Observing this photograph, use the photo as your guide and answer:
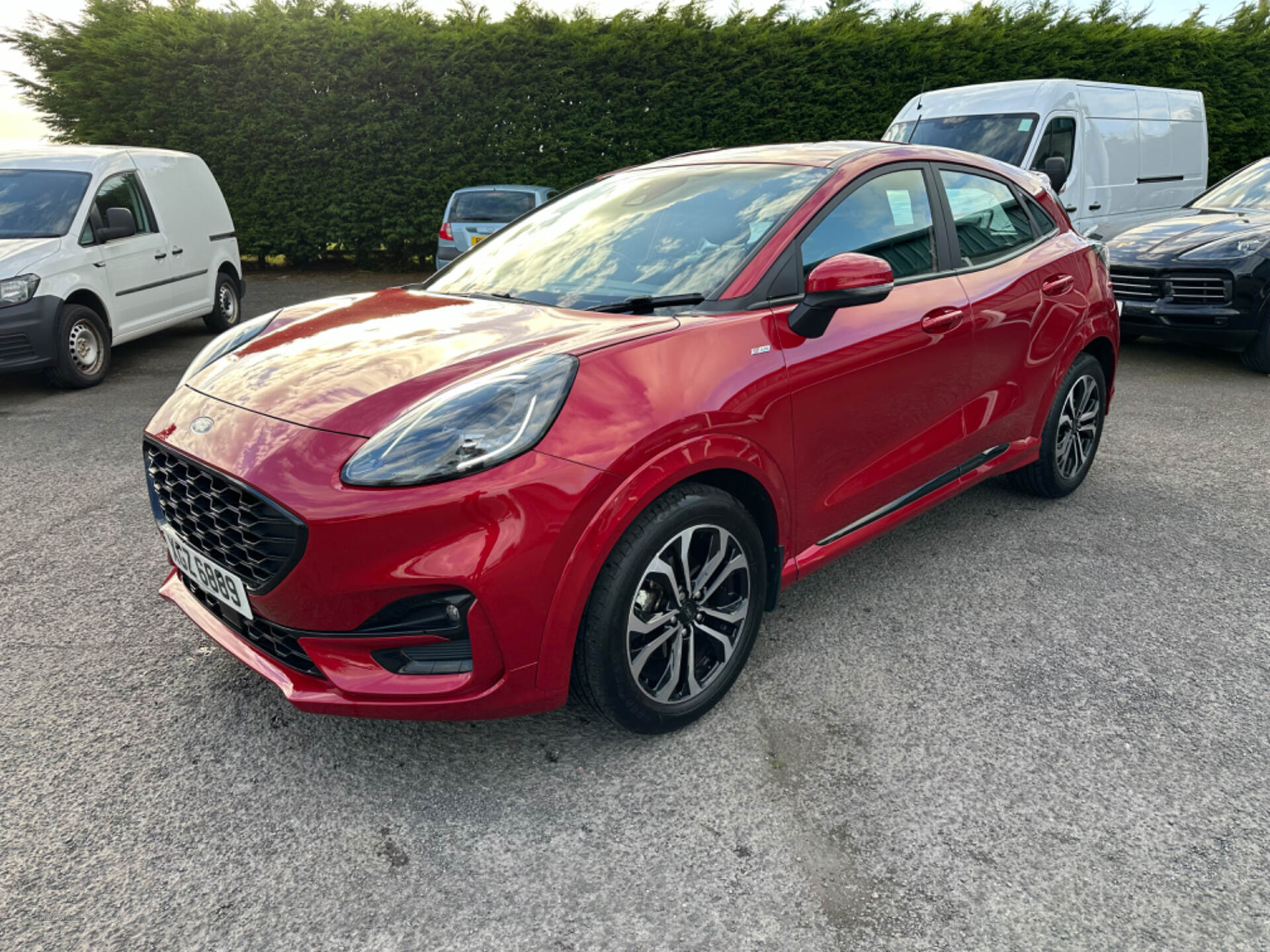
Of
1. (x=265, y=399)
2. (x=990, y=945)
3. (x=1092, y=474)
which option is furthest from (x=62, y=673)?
(x=1092, y=474)

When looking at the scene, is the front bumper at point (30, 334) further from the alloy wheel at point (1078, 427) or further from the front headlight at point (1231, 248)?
the front headlight at point (1231, 248)

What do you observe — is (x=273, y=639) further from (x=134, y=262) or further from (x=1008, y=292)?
(x=134, y=262)

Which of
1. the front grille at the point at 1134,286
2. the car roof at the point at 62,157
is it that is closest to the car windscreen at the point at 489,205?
the car roof at the point at 62,157

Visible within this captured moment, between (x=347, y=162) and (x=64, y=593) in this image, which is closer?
(x=64, y=593)

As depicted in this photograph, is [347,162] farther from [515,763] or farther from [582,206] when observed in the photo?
[515,763]

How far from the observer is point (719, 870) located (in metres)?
2.15

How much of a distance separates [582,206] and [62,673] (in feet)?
7.90

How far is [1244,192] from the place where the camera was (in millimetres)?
8156

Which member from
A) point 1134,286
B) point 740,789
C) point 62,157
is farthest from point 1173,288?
point 62,157

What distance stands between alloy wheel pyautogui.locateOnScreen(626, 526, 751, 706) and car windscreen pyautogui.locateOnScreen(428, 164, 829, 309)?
2.60 feet

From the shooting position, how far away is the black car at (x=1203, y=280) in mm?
6926

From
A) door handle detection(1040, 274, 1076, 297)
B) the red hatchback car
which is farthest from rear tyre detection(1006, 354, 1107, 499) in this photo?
the red hatchback car

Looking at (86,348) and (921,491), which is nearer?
(921,491)

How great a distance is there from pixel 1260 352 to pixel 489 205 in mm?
7780
